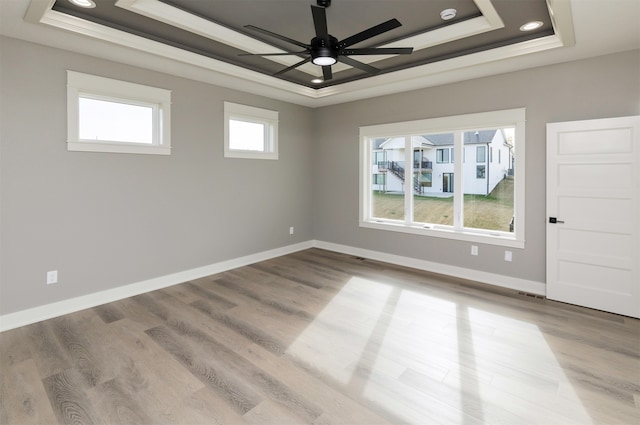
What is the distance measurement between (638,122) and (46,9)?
17.4 feet

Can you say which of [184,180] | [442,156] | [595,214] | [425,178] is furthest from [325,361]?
[442,156]

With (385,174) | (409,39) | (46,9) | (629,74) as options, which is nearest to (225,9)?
(46,9)

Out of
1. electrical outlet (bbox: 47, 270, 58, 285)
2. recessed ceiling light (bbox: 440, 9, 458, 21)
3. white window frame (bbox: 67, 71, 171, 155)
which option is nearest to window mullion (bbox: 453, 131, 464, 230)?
recessed ceiling light (bbox: 440, 9, 458, 21)

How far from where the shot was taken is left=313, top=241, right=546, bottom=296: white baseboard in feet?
13.3

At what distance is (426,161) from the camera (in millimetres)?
5016

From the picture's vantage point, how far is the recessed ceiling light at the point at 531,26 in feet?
10.2

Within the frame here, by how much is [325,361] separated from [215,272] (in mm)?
2717

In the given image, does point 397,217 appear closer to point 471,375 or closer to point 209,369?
point 471,375

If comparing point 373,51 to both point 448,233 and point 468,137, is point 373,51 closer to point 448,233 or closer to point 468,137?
point 468,137

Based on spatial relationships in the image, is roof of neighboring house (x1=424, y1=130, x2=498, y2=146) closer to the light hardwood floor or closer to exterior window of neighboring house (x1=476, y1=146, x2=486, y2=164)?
exterior window of neighboring house (x1=476, y1=146, x2=486, y2=164)

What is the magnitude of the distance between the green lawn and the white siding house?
0.33ft

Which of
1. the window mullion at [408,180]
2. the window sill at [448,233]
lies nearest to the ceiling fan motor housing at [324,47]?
the window mullion at [408,180]

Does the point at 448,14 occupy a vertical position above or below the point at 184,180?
above

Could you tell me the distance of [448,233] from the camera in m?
4.72
